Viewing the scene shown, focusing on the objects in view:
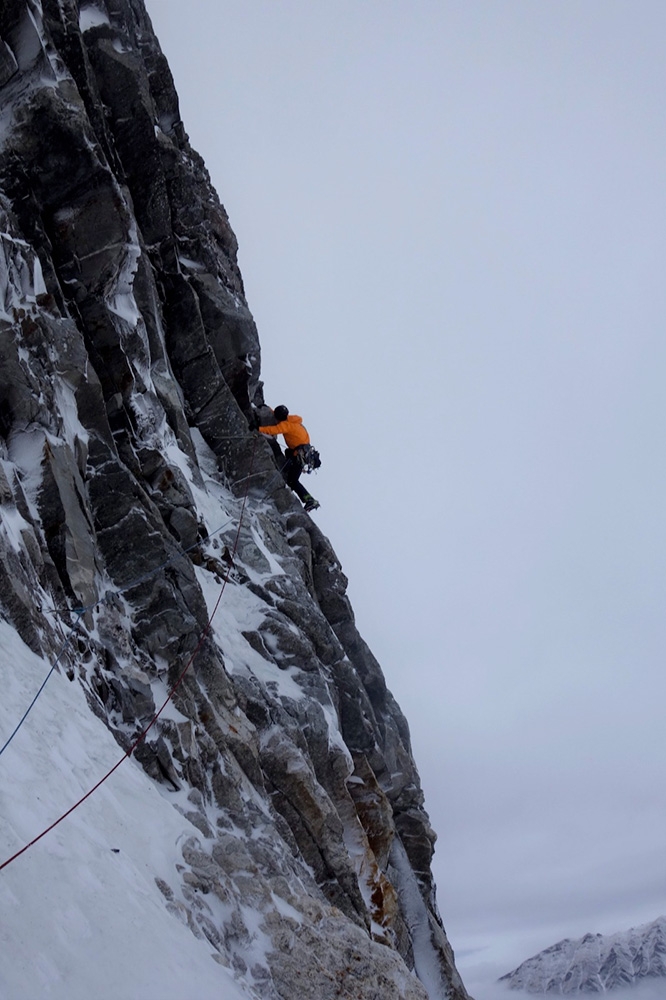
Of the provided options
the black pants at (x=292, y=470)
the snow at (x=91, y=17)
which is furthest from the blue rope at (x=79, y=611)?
the snow at (x=91, y=17)

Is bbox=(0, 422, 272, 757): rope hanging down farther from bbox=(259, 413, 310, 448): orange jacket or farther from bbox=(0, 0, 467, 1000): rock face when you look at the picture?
bbox=(259, 413, 310, 448): orange jacket

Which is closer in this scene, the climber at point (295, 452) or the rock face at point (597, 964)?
the climber at point (295, 452)

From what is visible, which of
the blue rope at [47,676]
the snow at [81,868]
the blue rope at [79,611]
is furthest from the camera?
the blue rope at [79,611]

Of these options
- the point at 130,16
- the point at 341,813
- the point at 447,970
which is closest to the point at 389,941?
the point at 341,813

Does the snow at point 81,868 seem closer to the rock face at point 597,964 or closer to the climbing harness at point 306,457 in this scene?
the climbing harness at point 306,457

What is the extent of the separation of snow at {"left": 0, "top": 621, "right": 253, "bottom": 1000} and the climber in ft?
33.4

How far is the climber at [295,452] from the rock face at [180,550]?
0.66 meters

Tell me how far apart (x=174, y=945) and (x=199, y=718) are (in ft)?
14.2

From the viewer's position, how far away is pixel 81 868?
18.2 ft

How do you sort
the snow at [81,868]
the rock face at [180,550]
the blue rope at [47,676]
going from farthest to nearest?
1. the rock face at [180,550]
2. the blue rope at [47,676]
3. the snow at [81,868]

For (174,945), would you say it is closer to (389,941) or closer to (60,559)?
(60,559)

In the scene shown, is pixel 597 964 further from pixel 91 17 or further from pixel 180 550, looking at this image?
pixel 91 17

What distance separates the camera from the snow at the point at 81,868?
4613 mm

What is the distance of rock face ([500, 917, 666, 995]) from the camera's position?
8162cm
